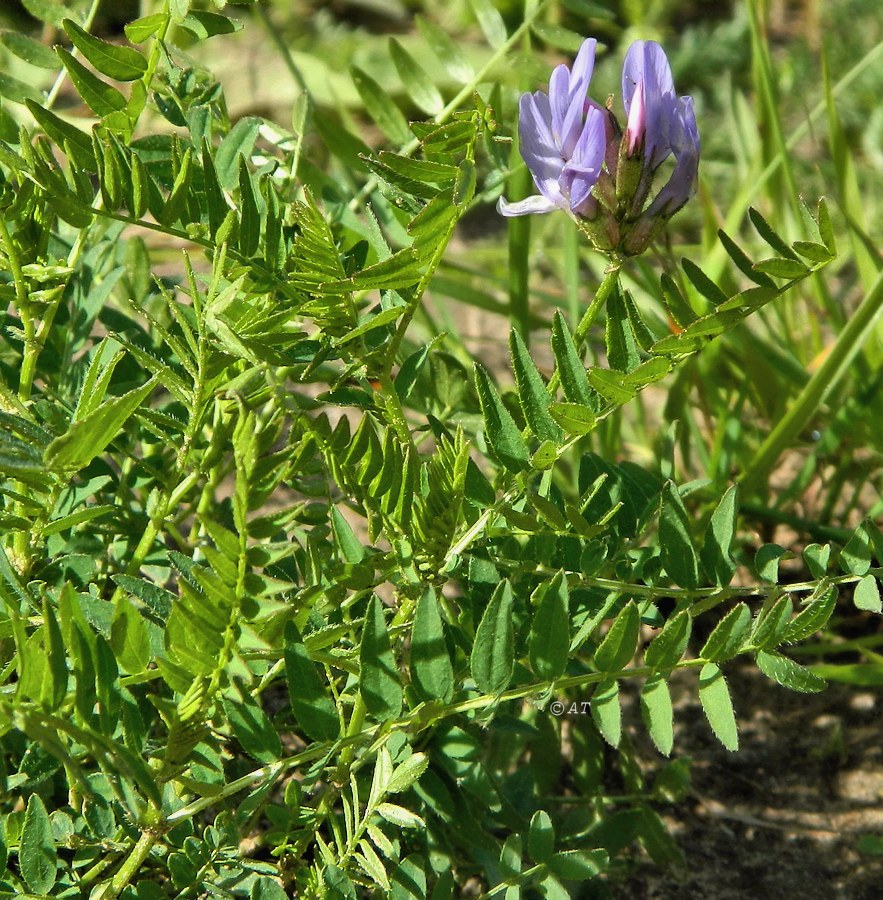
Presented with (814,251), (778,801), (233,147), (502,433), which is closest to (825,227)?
(814,251)

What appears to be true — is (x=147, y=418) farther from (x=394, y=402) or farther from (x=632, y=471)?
(x=632, y=471)

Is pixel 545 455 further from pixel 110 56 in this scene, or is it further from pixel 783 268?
pixel 110 56

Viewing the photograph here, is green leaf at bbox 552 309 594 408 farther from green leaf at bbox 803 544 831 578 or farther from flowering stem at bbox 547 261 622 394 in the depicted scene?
green leaf at bbox 803 544 831 578

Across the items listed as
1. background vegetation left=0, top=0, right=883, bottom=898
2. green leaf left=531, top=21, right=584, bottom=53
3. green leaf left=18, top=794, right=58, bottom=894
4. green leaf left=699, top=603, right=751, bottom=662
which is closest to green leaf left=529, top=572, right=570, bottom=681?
background vegetation left=0, top=0, right=883, bottom=898

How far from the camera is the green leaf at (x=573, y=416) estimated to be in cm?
75

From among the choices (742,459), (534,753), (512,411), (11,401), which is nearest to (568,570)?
(512,411)

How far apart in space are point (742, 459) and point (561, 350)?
0.62 metres

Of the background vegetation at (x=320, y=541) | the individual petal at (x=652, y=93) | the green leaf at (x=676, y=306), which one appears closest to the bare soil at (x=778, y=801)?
the background vegetation at (x=320, y=541)

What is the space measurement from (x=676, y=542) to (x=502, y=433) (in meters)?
0.15

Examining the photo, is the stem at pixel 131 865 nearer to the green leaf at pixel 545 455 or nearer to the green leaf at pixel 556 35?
the green leaf at pixel 545 455

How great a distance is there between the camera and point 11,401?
782 mm

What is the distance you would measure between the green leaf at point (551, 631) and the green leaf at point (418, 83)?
1.76 feet

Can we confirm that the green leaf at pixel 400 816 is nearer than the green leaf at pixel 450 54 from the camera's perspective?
Yes

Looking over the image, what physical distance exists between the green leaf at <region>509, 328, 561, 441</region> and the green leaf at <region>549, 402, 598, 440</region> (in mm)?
39
